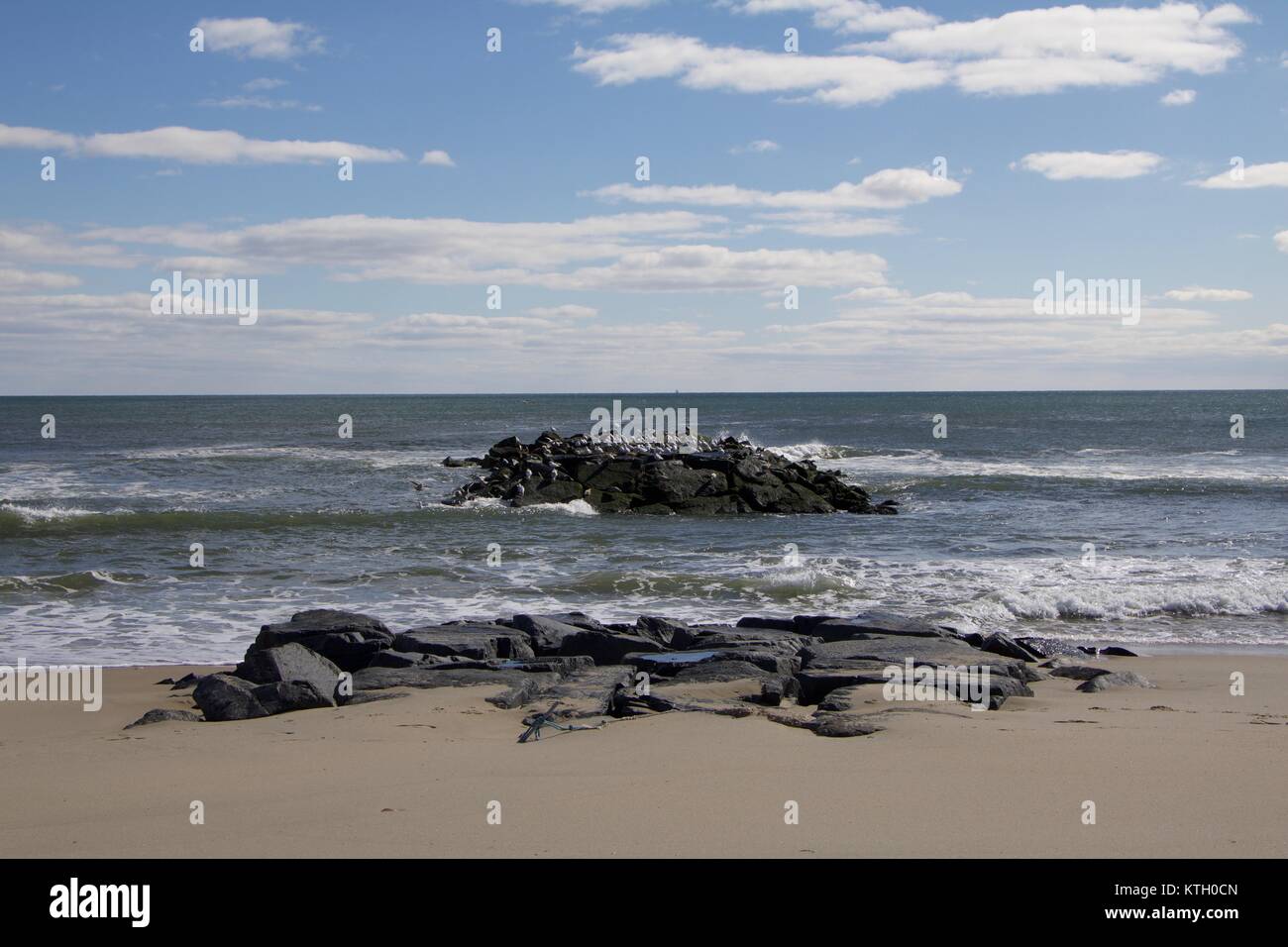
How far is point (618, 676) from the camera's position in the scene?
9.13m

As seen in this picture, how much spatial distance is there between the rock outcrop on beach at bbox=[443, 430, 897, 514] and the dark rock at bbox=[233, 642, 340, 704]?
16753mm

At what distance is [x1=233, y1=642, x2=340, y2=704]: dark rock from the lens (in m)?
8.62

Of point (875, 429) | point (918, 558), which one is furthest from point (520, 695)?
point (875, 429)

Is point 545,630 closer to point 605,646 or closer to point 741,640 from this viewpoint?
point 605,646

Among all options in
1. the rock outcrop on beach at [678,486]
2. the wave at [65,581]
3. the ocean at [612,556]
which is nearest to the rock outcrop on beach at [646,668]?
the ocean at [612,556]

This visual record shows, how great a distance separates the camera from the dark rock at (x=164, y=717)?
8.00m

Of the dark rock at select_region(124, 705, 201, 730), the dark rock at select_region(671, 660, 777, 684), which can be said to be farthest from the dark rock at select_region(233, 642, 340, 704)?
the dark rock at select_region(671, 660, 777, 684)

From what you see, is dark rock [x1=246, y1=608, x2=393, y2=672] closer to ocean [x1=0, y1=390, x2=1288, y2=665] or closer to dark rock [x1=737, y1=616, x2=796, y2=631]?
ocean [x1=0, y1=390, x2=1288, y2=665]

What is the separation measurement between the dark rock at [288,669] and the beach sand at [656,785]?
1.63ft

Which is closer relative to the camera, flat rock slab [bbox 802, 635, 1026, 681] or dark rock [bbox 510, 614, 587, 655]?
flat rock slab [bbox 802, 635, 1026, 681]

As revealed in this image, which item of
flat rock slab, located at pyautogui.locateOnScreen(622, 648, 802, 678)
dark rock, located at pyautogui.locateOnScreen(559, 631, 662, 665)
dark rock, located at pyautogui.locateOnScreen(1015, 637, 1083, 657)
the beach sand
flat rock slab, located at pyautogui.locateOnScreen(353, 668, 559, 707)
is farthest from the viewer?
dark rock, located at pyautogui.locateOnScreen(1015, 637, 1083, 657)

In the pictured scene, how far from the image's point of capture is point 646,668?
31.1ft

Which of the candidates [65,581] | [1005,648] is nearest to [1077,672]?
[1005,648]

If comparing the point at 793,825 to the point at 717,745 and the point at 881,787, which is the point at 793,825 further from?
the point at 717,745
